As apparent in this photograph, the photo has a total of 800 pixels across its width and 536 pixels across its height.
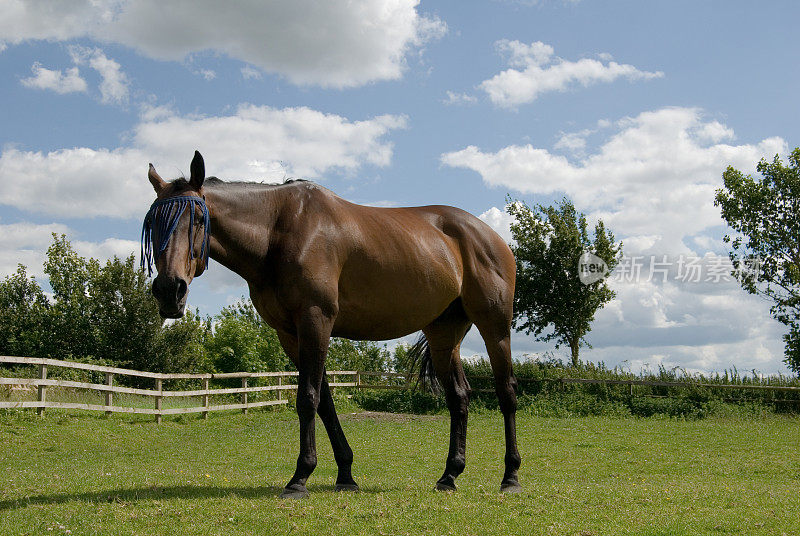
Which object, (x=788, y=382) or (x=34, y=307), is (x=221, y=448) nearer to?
(x=788, y=382)

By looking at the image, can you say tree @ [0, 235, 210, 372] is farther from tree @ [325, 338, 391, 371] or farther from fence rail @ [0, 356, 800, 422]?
fence rail @ [0, 356, 800, 422]

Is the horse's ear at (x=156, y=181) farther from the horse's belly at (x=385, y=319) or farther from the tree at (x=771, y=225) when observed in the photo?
the tree at (x=771, y=225)

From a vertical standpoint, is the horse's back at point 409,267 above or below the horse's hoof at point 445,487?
above

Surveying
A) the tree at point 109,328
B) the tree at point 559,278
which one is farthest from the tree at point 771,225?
the tree at point 109,328

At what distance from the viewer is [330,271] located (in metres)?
5.43

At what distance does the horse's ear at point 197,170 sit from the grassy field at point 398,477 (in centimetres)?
251

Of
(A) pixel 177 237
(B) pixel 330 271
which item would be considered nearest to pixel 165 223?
(A) pixel 177 237

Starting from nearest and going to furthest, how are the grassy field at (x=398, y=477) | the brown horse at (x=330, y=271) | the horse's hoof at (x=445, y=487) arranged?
the grassy field at (x=398, y=477) < the brown horse at (x=330, y=271) < the horse's hoof at (x=445, y=487)

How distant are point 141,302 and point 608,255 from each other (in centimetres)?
2666

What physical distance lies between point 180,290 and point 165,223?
1.72ft

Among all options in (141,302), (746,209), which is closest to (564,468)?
(746,209)

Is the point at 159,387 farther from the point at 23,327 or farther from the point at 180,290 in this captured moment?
the point at 23,327

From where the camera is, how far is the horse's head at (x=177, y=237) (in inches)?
190

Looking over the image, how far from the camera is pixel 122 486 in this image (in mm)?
6301
